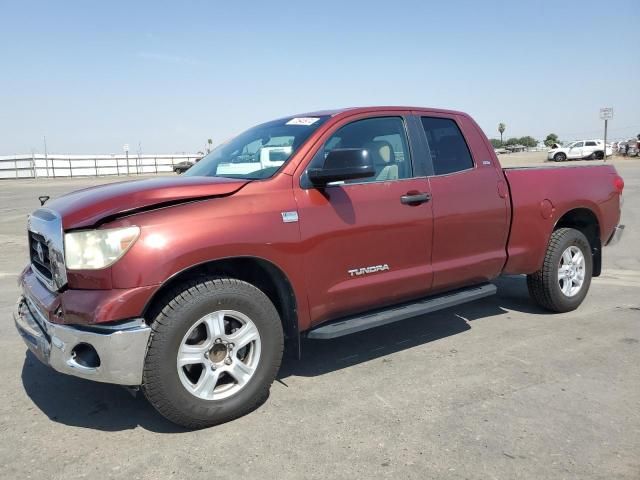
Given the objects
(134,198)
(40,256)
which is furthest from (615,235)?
(40,256)

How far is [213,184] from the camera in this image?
10.6ft

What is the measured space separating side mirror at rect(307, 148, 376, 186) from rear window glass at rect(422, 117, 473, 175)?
3.47ft

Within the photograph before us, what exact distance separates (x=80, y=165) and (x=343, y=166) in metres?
49.3

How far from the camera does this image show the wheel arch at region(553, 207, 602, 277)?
5348 mm

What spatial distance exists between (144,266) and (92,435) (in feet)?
3.49

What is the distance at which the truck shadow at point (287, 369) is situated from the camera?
10.7 feet

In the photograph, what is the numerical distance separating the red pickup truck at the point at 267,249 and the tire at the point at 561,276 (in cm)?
15

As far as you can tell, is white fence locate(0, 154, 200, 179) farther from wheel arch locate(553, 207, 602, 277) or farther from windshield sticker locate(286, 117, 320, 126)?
windshield sticker locate(286, 117, 320, 126)

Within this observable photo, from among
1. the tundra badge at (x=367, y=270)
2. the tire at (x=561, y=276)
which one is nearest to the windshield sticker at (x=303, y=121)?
the tundra badge at (x=367, y=270)

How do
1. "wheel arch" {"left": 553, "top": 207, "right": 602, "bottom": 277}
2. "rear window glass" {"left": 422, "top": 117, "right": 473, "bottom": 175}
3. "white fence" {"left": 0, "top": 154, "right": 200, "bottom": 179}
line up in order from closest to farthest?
"rear window glass" {"left": 422, "top": 117, "right": 473, "bottom": 175} < "wheel arch" {"left": 553, "top": 207, "right": 602, "bottom": 277} < "white fence" {"left": 0, "top": 154, "right": 200, "bottom": 179}

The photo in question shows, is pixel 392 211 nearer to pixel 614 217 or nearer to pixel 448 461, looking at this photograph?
pixel 448 461

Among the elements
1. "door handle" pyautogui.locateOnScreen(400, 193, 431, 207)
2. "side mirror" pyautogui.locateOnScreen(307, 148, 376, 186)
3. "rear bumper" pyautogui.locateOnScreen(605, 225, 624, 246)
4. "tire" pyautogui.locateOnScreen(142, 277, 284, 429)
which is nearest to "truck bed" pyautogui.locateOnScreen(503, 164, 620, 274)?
"rear bumper" pyautogui.locateOnScreen(605, 225, 624, 246)

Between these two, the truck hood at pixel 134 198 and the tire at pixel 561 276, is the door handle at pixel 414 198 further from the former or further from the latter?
the tire at pixel 561 276

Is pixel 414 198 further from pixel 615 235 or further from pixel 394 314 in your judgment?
pixel 615 235
